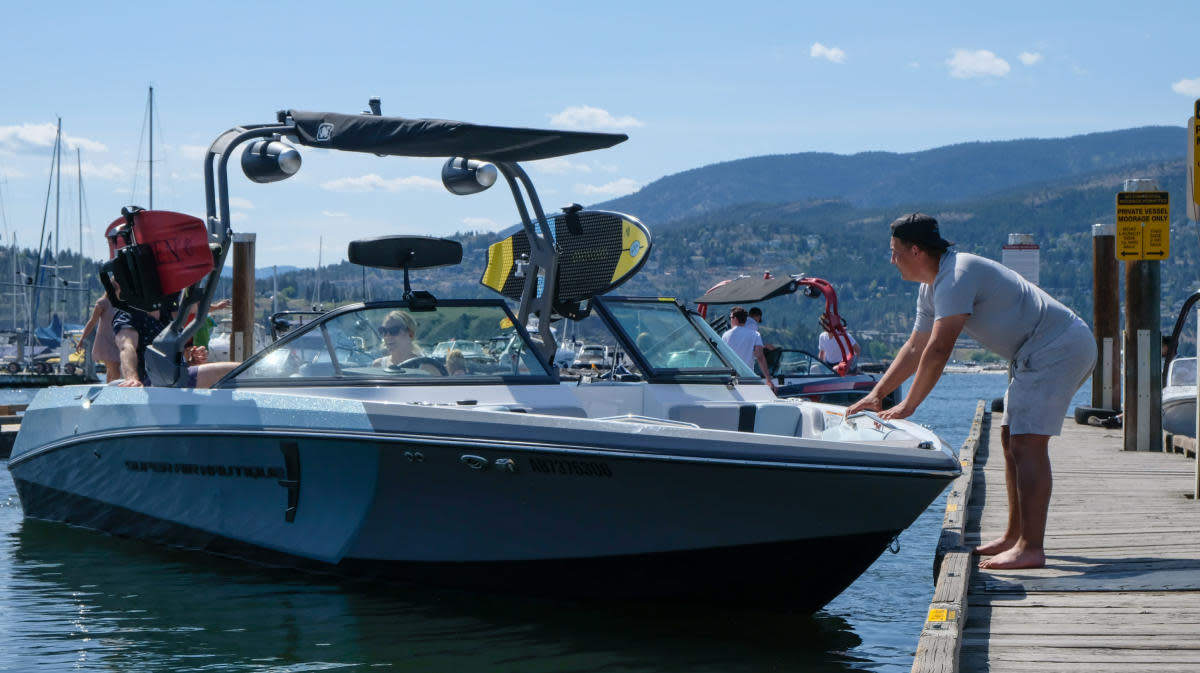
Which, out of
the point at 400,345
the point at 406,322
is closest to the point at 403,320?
the point at 406,322

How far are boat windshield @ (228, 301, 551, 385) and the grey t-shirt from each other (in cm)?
263

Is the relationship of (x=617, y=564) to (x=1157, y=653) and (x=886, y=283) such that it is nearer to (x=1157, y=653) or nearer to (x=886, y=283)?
(x=1157, y=653)

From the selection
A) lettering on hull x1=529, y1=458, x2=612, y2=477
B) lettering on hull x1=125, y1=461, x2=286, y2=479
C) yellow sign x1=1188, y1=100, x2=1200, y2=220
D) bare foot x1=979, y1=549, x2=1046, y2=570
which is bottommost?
bare foot x1=979, y1=549, x2=1046, y2=570

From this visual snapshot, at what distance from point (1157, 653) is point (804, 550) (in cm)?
172

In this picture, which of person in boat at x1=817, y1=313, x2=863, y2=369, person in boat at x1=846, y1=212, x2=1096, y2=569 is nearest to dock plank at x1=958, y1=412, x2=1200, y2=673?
person in boat at x1=846, y1=212, x2=1096, y2=569

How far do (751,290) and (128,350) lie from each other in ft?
38.8

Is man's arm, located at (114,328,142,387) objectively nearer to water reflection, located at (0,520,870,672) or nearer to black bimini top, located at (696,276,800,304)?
water reflection, located at (0,520,870,672)

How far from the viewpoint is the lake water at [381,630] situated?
19.3 ft

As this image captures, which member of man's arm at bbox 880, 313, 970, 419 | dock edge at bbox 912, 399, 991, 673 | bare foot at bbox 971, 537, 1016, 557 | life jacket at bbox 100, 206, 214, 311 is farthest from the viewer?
life jacket at bbox 100, 206, 214, 311

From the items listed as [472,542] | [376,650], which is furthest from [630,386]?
[376,650]

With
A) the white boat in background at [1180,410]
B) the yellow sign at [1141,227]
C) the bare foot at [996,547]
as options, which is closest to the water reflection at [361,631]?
the bare foot at [996,547]

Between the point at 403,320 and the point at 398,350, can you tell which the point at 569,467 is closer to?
the point at 398,350

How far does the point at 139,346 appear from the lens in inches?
338

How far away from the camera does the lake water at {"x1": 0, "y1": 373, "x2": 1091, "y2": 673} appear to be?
19.3ft
